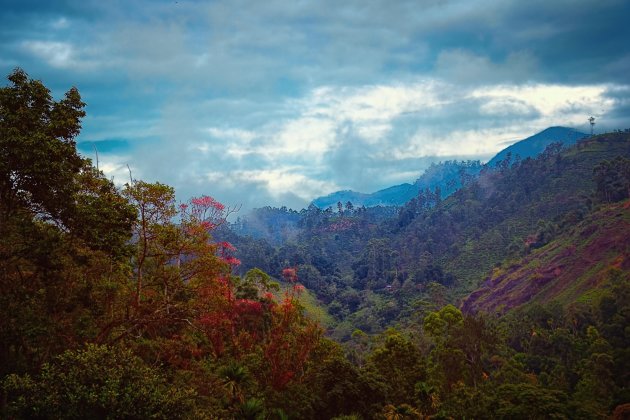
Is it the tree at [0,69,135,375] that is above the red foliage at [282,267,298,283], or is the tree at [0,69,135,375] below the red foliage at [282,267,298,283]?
above

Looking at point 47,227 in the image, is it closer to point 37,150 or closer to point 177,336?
point 37,150

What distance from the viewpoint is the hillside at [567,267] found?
88562 millimetres

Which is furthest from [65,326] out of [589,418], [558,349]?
[558,349]

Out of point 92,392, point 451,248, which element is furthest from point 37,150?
point 451,248

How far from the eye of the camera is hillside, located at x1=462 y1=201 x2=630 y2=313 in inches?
3487

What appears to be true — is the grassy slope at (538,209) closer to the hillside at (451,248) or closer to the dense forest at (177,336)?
the hillside at (451,248)

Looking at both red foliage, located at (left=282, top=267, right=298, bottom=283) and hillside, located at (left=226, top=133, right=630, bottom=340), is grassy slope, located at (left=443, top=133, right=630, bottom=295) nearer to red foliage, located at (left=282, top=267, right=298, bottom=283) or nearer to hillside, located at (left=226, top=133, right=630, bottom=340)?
hillside, located at (left=226, top=133, right=630, bottom=340)

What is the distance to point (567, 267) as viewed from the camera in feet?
329

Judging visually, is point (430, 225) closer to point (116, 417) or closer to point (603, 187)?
point (603, 187)

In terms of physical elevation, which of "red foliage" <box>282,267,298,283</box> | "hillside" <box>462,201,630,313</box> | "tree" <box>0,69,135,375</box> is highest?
"tree" <box>0,69,135,375</box>

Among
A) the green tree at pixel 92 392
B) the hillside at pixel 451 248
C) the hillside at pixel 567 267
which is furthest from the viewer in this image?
the hillside at pixel 451 248

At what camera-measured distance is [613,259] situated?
88.4 m

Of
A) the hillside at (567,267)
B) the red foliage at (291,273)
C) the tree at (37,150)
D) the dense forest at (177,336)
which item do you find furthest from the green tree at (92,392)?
the hillside at (567,267)

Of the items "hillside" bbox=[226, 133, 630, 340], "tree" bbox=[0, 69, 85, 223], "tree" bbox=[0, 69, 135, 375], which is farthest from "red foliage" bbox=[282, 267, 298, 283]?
"tree" bbox=[0, 69, 85, 223]
